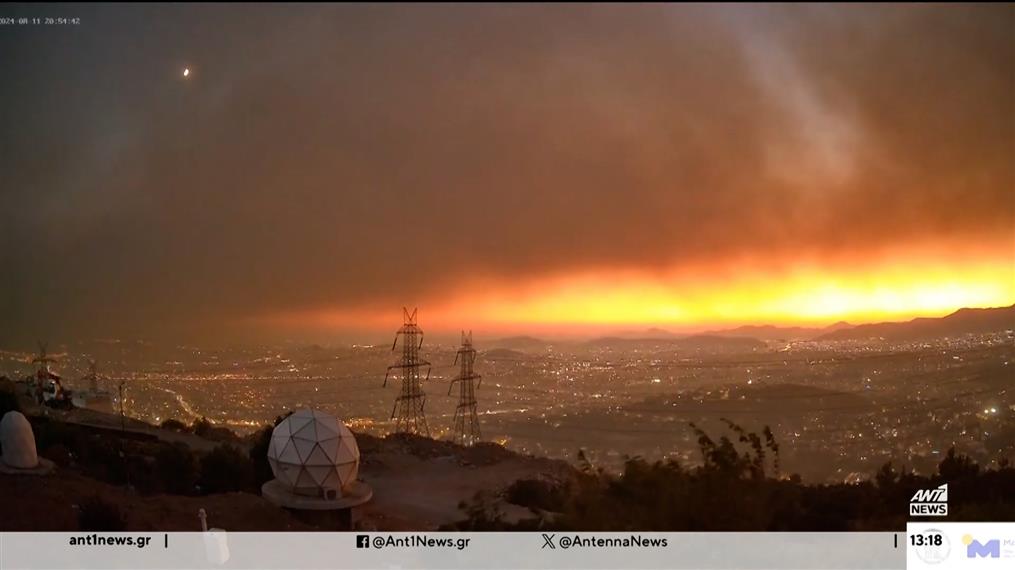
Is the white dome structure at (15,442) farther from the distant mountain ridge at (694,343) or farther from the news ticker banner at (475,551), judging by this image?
the distant mountain ridge at (694,343)

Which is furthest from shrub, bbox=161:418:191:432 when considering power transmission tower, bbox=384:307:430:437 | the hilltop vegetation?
the hilltop vegetation

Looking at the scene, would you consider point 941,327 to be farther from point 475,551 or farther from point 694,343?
point 475,551

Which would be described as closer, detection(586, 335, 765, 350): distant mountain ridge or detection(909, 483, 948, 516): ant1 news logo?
detection(909, 483, 948, 516): ant1 news logo

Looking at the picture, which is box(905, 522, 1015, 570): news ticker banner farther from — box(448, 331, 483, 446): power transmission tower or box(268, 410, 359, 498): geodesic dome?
box(448, 331, 483, 446): power transmission tower

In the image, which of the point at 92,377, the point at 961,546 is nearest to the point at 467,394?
the point at 961,546

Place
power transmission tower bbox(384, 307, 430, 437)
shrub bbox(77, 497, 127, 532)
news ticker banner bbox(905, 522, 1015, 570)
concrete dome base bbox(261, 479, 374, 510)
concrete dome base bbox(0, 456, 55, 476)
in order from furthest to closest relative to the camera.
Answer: power transmission tower bbox(384, 307, 430, 437)
concrete dome base bbox(261, 479, 374, 510)
concrete dome base bbox(0, 456, 55, 476)
shrub bbox(77, 497, 127, 532)
news ticker banner bbox(905, 522, 1015, 570)

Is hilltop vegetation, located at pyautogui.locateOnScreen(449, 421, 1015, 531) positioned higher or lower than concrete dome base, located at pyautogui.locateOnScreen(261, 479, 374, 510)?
higher
